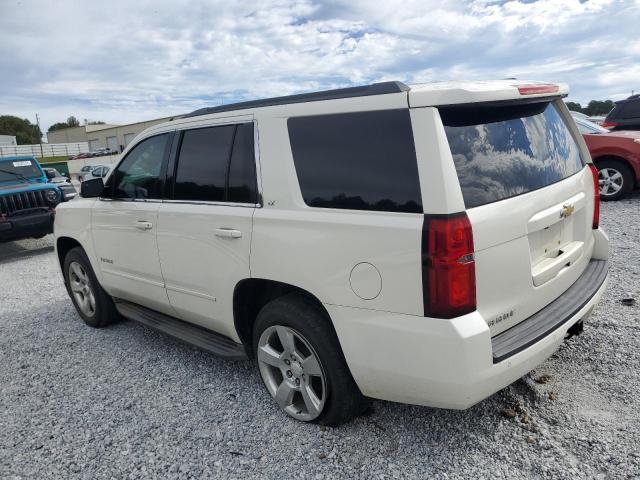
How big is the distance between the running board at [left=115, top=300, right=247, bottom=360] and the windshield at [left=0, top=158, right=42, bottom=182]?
7358 millimetres

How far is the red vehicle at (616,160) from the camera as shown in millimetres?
8789

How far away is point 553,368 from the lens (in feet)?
10.9

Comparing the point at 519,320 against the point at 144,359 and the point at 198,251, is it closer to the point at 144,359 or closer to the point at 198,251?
the point at 198,251

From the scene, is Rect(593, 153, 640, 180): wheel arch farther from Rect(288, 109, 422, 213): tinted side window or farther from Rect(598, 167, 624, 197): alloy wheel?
Rect(288, 109, 422, 213): tinted side window

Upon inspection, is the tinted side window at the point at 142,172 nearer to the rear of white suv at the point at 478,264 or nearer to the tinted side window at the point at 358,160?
the tinted side window at the point at 358,160

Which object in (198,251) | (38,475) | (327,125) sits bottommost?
(38,475)

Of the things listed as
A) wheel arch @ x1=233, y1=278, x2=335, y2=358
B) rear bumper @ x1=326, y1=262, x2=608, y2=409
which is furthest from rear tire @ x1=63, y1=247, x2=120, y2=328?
rear bumper @ x1=326, y1=262, x2=608, y2=409

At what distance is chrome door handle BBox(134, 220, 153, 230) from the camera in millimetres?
3690

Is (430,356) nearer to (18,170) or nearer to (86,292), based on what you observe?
(86,292)

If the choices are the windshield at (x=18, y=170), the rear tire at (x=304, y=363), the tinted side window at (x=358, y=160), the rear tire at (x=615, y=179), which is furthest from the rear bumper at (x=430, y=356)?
the windshield at (x=18, y=170)

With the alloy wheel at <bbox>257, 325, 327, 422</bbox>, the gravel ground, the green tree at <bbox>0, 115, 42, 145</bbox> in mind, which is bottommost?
the gravel ground

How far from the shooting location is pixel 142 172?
13.0ft

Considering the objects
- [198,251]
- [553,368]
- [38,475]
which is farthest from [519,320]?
[38,475]

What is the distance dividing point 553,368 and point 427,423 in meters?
1.06
